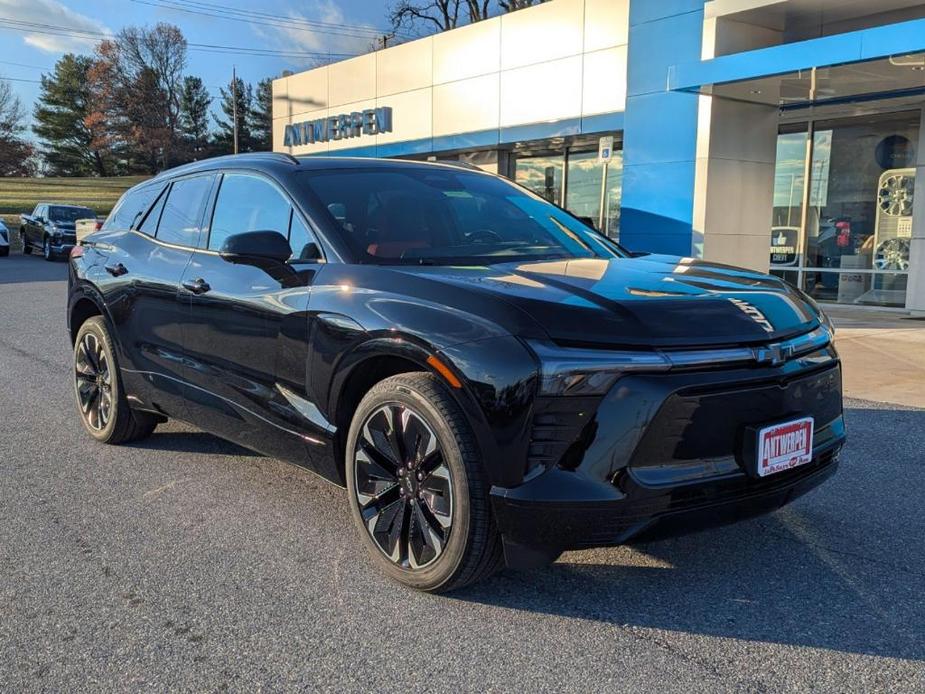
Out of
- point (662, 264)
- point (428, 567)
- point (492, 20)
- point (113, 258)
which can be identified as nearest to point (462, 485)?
point (428, 567)

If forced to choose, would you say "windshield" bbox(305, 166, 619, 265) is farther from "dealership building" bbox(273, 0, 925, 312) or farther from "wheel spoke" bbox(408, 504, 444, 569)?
"dealership building" bbox(273, 0, 925, 312)

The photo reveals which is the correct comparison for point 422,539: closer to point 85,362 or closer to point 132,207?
point 85,362

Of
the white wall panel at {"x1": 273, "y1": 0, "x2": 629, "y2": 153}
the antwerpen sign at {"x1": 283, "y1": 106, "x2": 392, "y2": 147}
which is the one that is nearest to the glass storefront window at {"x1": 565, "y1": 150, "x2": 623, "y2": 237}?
the white wall panel at {"x1": 273, "y1": 0, "x2": 629, "y2": 153}

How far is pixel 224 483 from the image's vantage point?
4543 mm

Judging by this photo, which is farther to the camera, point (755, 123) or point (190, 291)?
point (755, 123)

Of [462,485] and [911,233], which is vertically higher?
[911,233]

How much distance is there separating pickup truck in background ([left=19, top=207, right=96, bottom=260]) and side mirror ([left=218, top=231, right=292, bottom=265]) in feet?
82.6

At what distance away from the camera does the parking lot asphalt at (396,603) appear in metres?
2.63

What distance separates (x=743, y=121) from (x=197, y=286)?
11051 millimetres

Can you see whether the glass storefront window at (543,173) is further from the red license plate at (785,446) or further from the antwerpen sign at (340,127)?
the red license plate at (785,446)

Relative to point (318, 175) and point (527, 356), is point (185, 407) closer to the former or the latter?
point (318, 175)

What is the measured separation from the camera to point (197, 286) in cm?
423

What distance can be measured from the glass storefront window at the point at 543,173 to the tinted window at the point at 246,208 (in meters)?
14.8

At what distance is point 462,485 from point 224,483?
7.01ft
